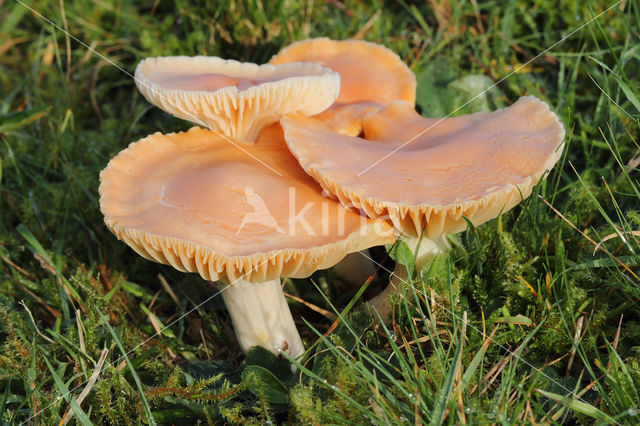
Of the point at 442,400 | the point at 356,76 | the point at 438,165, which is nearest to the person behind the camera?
the point at 442,400

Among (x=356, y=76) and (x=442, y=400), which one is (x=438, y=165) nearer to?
(x=442, y=400)

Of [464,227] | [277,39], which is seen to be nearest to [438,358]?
[464,227]

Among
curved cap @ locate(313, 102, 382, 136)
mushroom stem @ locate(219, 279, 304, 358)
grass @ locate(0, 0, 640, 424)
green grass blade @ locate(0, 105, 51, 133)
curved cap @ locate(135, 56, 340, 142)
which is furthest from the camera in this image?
green grass blade @ locate(0, 105, 51, 133)

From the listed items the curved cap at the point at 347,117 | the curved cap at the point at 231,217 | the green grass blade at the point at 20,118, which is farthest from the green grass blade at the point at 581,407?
the green grass blade at the point at 20,118

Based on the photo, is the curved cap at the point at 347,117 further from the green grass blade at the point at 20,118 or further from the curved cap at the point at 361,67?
the green grass blade at the point at 20,118

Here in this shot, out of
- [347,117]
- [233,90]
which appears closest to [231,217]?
[233,90]

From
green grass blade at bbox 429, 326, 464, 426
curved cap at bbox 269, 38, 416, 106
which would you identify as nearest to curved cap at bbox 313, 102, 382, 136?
curved cap at bbox 269, 38, 416, 106

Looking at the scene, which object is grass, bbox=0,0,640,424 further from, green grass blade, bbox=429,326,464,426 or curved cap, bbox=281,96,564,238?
curved cap, bbox=281,96,564,238
